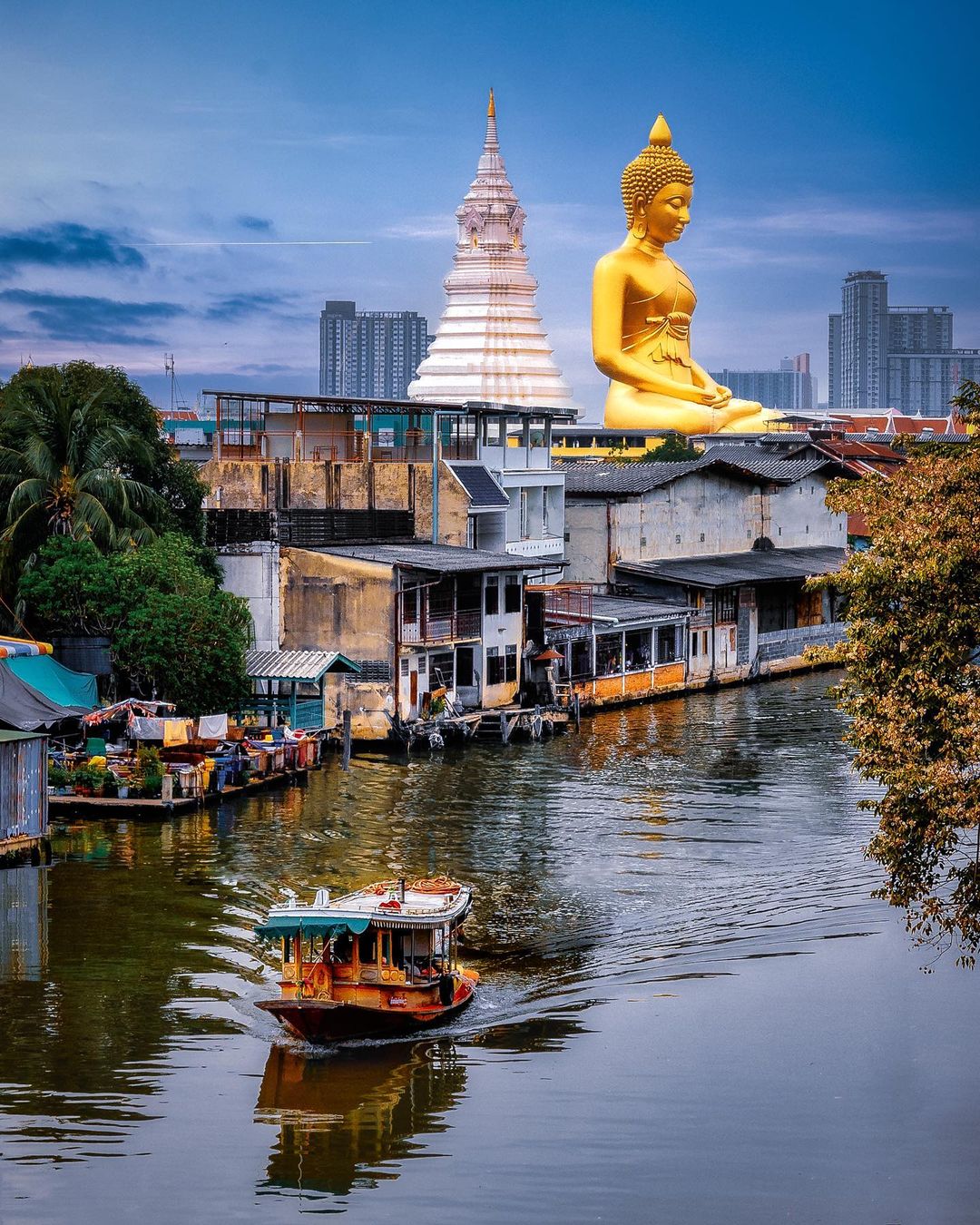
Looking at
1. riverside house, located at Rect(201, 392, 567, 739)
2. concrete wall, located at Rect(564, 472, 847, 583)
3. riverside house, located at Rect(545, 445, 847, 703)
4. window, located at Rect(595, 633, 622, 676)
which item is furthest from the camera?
concrete wall, located at Rect(564, 472, 847, 583)

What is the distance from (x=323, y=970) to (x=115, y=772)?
11.9 metres

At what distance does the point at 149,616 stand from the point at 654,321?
41.2 metres

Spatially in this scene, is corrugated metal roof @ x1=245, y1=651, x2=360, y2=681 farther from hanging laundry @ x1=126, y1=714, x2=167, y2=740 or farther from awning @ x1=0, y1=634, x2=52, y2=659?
awning @ x1=0, y1=634, x2=52, y2=659

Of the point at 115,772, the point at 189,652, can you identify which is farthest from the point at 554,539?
the point at 115,772

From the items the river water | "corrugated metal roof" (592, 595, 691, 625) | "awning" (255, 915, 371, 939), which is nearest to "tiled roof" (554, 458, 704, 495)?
"corrugated metal roof" (592, 595, 691, 625)

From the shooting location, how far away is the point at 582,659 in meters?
42.9

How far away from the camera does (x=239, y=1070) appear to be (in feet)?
58.4

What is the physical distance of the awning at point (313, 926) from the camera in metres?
18.7

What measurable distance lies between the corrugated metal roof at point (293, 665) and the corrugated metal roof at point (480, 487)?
779 centimetres

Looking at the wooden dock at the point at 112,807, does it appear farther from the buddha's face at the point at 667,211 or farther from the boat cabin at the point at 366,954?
the buddha's face at the point at 667,211

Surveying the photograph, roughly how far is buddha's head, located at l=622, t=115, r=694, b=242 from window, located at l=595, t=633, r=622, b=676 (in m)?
26.6

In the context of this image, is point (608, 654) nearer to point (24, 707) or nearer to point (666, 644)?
point (666, 644)

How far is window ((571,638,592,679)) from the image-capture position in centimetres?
4272

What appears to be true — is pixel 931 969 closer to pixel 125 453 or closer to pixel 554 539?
pixel 125 453
